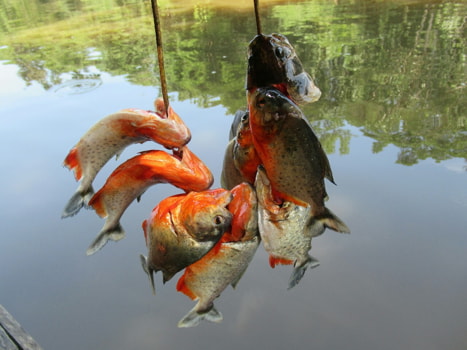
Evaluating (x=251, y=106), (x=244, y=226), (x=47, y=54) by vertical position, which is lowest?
(x=47, y=54)

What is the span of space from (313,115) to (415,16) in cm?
573

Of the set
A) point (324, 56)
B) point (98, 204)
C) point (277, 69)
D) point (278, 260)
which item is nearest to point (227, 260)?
point (278, 260)

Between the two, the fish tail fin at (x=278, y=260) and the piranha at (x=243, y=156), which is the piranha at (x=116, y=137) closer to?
the piranha at (x=243, y=156)

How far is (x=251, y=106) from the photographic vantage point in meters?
0.91

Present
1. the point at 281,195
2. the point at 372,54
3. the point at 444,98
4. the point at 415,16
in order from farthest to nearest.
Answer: the point at 415,16 < the point at 372,54 < the point at 444,98 < the point at 281,195

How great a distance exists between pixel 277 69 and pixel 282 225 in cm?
37

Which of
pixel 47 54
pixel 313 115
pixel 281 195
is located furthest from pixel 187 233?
pixel 47 54

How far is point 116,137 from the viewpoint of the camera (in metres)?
1.13

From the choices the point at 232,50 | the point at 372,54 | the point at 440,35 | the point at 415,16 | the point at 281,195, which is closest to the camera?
the point at 281,195

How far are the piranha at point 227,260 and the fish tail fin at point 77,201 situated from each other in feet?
1.10

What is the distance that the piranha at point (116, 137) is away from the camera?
3.44 ft

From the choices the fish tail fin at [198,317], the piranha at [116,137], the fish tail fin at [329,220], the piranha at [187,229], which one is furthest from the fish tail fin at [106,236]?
the fish tail fin at [329,220]

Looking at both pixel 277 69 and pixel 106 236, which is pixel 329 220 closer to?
pixel 277 69

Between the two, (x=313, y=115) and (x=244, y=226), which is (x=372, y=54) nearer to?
(x=313, y=115)
